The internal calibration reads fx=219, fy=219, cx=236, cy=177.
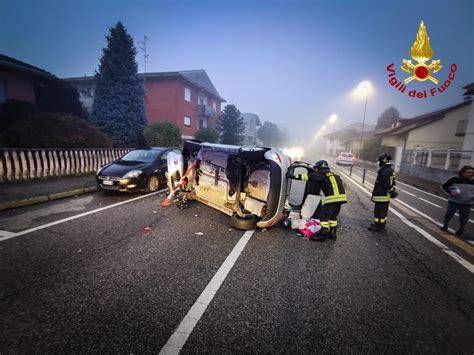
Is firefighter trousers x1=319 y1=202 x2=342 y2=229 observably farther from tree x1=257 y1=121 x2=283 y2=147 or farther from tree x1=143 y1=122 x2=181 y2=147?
tree x1=257 y1=121 x2=283 y2=147

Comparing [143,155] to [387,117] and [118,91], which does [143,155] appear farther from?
[387,117]

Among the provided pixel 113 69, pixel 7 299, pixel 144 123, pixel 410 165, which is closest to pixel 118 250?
pixel 7 299

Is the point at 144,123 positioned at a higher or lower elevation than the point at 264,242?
higher

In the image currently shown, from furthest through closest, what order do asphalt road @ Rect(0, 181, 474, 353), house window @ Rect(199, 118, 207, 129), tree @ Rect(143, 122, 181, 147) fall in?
house window @ Rect(199, 118, 207, 129) → tree @ Rect(143, 122, 181, 147) → asphalt road @ Rect(0, 181, 474, 353)

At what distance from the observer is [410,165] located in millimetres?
18812

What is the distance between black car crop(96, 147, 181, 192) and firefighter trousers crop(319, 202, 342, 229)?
17.7 feet

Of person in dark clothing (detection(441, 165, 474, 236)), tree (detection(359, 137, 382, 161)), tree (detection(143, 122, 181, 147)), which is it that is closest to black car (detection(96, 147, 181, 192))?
person in dark clothing (detection(441, 165, 474, 236))

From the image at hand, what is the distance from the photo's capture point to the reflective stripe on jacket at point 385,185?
5020 millimetres

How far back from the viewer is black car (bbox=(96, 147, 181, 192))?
21.6ft

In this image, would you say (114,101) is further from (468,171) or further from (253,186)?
(468,171)

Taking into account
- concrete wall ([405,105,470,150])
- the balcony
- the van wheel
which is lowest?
the van wheel

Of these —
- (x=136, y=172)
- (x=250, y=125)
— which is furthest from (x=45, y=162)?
(x=250, y=125)

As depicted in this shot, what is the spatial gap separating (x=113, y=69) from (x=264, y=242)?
21.9m

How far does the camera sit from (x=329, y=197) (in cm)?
438
